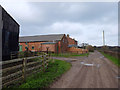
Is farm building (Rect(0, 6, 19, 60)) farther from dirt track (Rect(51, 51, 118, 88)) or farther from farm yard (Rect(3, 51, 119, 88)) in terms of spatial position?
dirt track (Rect(51, 51, 118, 88))

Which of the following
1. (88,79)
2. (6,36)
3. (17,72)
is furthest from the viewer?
(6,36)

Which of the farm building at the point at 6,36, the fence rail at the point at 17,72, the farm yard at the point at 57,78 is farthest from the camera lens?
Result: the farm building at the point at 6,36

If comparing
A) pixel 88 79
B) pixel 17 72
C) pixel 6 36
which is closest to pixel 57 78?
pixel 88 79

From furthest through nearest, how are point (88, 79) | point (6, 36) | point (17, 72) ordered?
point (6, 36) → point (88, 79) → point (17, 72)

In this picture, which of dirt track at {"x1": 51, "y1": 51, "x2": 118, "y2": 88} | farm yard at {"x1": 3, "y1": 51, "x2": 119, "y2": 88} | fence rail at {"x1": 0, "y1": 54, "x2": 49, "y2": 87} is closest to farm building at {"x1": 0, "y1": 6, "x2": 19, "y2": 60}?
farm yard at {"x1": 3, "y1": 51, "x2": 119, "y2": 88}

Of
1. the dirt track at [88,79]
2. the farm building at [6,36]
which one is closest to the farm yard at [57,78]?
the dirt track at [88,79]

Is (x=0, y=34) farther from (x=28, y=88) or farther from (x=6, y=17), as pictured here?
(x=28, y=88)

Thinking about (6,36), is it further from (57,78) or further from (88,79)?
(88,79)

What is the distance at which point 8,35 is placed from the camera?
11.8 metres

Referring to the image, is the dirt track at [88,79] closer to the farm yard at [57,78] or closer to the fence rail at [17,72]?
the farm yard at [57,78]

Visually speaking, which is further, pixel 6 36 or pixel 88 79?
pixel 6 36

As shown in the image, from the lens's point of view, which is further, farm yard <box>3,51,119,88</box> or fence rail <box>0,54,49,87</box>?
farm yard <box>3,51,119,88</box>

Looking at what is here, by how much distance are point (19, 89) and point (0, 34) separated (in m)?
8.44

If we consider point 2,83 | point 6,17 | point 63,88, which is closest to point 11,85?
point 2,83
